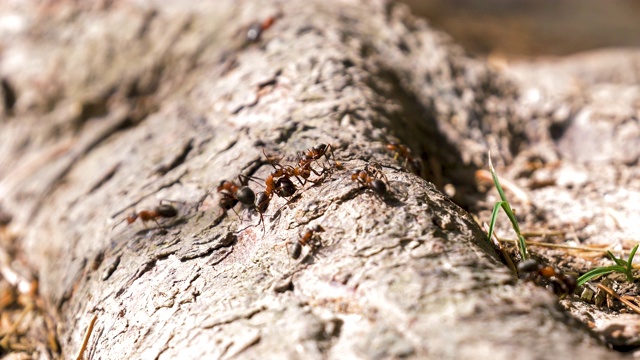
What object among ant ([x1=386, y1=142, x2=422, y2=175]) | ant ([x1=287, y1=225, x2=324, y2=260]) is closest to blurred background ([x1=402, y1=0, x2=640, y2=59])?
ant ([x1=386, y1=142, x2=422, y2=175])

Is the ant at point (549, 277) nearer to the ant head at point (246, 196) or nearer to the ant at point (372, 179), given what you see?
the ant at point (372, 179)

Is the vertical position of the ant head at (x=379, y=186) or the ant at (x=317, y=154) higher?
the ant at (x=317, y=154)

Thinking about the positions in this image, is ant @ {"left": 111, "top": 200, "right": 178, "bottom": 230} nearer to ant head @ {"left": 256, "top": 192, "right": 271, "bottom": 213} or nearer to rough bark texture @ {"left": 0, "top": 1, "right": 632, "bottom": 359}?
rough bark texture @ {"left": 0, "top": 1, "right": 632, "bottom": 359}

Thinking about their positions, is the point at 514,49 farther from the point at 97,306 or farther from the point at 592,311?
the point at 97,306

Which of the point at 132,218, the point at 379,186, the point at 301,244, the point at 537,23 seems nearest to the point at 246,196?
the point at 301,244

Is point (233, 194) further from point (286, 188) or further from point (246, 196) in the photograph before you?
point (286, 188)

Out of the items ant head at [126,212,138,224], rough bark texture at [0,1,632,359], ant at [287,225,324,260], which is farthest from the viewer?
ant head at [126,212,138,224]

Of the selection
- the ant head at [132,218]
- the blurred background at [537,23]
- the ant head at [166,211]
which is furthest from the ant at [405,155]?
the blurred background at [537,23]
